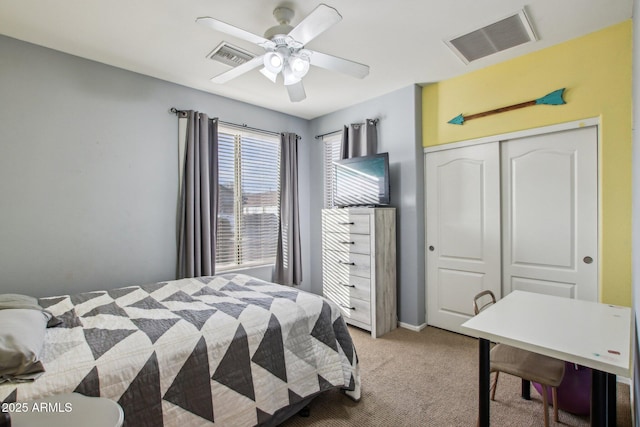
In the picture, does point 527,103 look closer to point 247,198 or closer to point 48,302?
point 247,198

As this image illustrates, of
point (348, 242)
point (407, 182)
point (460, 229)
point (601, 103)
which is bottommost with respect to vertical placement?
point (348, 242)

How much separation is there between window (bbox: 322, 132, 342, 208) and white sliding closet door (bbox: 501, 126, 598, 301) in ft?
6.70

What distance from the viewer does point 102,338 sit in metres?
1.54

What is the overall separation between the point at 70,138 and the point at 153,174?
2.28ft

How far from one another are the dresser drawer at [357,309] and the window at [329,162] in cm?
138

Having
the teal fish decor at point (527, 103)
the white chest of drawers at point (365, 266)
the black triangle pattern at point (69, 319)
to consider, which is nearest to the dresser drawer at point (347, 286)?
the white chest of drawers at point (365, 266)

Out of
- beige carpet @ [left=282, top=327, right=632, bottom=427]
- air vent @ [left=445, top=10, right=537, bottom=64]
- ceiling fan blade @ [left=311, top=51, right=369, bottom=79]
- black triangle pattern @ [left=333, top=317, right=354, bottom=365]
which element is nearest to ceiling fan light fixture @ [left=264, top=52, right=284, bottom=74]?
ceiling fan blade @ [left=311, top=51, right=369, bottom=79]

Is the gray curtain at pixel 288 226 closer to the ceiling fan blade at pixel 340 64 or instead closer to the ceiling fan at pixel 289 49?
the ceiling fan at pixel 289 49

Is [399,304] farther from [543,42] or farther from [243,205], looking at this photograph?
[543,42]

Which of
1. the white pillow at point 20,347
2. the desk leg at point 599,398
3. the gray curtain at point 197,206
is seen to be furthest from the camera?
the gray curtain at point 197,206

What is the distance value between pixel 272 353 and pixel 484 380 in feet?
3.70

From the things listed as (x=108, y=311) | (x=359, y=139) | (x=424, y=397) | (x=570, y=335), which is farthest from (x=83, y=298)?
(x=359, y=139)

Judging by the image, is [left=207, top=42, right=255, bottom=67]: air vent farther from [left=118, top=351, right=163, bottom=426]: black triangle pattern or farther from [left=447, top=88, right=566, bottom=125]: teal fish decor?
[left=118, top=351, right=163, bottom=426]: black triangle pattern

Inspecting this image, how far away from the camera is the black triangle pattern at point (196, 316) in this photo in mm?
1732
